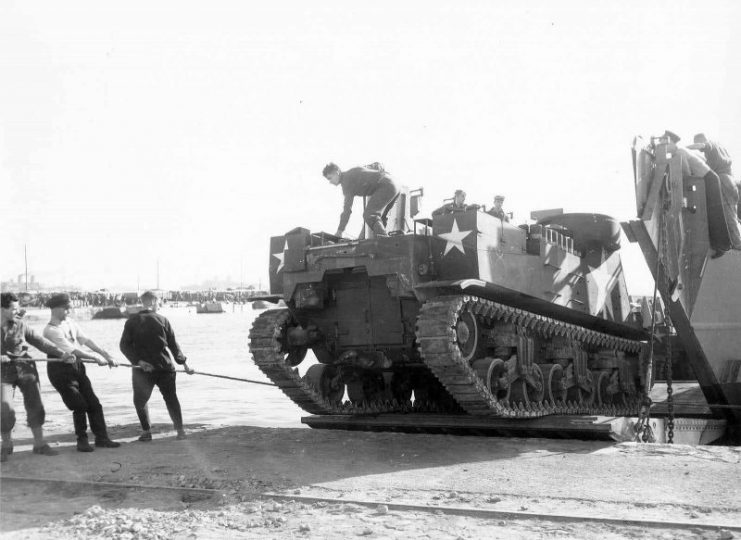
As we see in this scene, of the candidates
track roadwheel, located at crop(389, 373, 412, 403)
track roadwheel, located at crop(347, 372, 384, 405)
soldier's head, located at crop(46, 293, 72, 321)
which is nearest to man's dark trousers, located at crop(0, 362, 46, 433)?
soldier's head, located at crop(46, 293, 72, 321)

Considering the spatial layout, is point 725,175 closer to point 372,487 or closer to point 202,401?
point 372,487

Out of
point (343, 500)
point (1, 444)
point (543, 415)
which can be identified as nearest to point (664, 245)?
point (543, 415)

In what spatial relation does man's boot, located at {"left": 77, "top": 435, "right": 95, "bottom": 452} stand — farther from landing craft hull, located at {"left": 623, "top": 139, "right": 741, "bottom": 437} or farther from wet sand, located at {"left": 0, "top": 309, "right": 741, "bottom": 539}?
landing craft hull, located at {"left": 623, "top": 139, "right": 741, "bottom": 437}

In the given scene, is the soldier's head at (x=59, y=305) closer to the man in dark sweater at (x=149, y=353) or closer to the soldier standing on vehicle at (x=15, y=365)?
the soldier standing on vehicle at (x=15, y=365)

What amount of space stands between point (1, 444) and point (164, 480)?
238cm

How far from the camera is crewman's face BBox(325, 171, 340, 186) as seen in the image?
998cm

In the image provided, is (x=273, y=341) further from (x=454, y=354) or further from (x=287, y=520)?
(x=287, y=520)

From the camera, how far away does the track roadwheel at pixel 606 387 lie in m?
11.6

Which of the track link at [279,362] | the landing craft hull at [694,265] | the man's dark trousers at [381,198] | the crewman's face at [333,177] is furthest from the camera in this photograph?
the landing craft hull at [694,265]

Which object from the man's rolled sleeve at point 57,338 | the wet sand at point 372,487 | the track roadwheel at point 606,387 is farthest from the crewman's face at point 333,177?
the track roadwheel at point 606,387

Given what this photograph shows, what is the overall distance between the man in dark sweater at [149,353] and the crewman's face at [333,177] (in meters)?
2.63

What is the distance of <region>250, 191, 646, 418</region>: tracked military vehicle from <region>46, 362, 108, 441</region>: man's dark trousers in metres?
2.03

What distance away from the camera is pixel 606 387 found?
11.9 meters

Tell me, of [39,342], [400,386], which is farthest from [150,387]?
[400,386]
